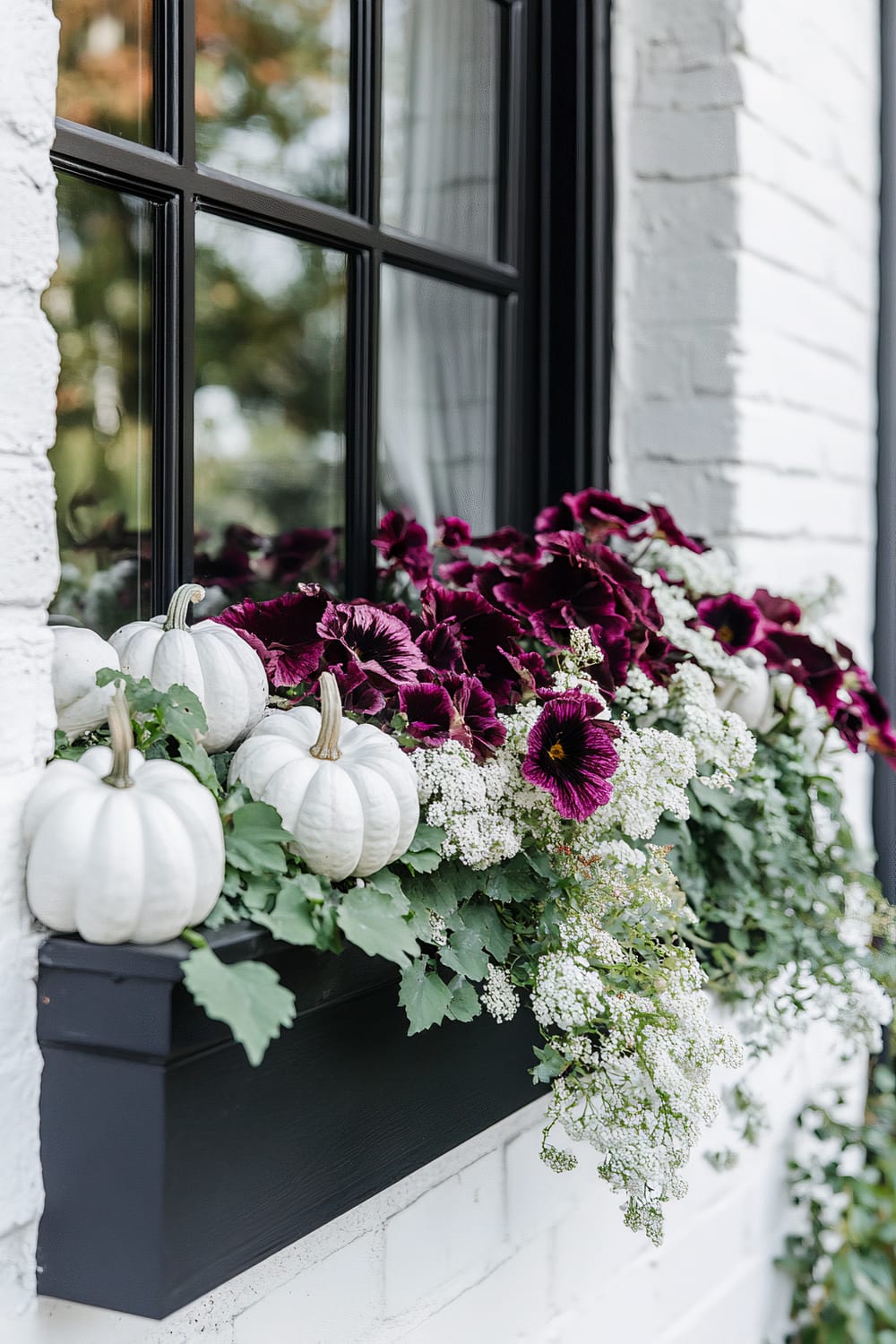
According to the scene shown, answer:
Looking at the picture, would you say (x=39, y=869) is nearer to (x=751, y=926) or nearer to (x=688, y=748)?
(x=688, y=748)

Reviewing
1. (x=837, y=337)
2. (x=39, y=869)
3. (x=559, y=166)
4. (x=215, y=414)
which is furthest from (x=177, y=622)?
(x=837, y=337)

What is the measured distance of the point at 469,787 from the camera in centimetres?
91

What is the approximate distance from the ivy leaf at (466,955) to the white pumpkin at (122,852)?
22 cm

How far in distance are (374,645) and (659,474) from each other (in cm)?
86

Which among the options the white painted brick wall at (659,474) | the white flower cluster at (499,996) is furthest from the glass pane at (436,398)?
the white flower cluster at (499,996)

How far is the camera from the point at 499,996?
93 cm

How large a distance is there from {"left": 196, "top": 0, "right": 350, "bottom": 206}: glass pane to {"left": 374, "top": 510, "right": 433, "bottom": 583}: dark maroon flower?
40 centimetres

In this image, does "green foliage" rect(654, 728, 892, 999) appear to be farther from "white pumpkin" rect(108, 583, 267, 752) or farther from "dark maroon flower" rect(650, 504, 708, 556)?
"white pumpkin" rect(108, 583, 267, 752)

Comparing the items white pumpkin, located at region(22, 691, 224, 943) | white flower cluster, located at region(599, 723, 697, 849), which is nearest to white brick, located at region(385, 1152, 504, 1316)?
white flower cluster, located at region(599, 723, 697, 849)

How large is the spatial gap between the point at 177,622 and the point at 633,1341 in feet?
3.79

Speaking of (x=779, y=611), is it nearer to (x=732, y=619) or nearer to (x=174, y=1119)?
(x=732, y=619)

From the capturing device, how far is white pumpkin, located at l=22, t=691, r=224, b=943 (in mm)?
714

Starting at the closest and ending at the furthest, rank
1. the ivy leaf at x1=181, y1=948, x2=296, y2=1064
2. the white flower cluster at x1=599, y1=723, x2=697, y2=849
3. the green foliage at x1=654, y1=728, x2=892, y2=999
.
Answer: the ivy leaf at x1=181, y1=948, x2=296, y2=1064, the white flower cluster at x1=599, y1=723, x2=697, y2=849, the green foliage at x1=654, y1=728, x2=892, y2=999

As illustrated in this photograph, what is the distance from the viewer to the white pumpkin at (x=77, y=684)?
2.79 feet
